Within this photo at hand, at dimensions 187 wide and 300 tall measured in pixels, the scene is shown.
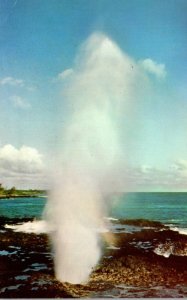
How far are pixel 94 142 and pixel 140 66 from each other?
0.56m

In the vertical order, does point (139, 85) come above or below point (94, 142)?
above

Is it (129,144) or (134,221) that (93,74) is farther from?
(134,221)

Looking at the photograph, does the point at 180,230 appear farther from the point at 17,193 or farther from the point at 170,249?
the point at 17,193

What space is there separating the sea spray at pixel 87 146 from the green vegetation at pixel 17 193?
8 cm

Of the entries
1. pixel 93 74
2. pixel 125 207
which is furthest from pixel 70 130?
pixel 125 207

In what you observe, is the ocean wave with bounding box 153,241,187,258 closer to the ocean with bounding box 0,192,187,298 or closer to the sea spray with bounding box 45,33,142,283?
the ocean with bounding box 0,192,187,298

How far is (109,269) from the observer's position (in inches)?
116

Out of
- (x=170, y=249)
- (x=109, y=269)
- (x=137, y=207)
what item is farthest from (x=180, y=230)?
(x=109, y=269)

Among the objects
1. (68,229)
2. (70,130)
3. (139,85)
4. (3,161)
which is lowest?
(68,229)

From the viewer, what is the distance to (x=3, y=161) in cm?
305

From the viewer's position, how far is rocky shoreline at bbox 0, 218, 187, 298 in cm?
289

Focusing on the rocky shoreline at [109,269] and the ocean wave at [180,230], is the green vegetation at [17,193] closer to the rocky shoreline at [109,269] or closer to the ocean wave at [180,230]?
the rocky shoreline at [109,269]

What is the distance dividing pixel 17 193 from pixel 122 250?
75cm

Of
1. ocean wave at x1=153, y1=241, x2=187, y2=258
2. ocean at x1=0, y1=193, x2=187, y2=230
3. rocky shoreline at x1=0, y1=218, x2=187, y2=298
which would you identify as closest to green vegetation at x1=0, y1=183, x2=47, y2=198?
ocean at x1=0, y1=193, x2=187, y2=230
